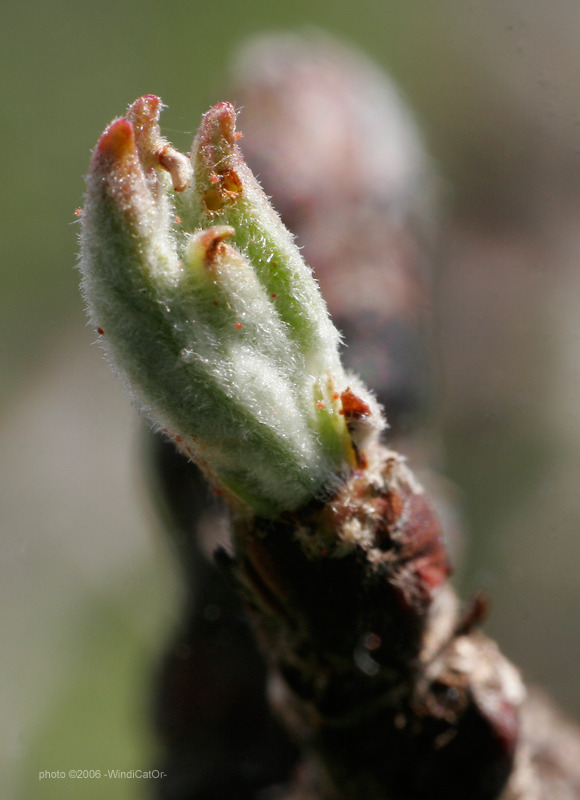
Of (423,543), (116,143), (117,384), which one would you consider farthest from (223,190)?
(117,384)

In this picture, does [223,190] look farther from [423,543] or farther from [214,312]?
[423,543]

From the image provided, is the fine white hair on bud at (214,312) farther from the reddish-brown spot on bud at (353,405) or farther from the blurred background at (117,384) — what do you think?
the blurred background at (117,384)

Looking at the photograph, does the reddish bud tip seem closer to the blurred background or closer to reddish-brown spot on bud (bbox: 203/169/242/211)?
reddish-brown spot on bud (bbox: 203/169/242/211)

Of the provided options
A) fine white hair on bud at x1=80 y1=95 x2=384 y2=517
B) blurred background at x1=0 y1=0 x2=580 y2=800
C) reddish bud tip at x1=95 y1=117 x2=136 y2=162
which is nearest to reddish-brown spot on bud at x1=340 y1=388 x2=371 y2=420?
fine white hair on bud at x1=80 y1=95 x2=384 y2=517

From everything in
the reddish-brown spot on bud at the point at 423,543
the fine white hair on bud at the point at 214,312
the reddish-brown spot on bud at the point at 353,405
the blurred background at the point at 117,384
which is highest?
the blurred background at the point at 117,384

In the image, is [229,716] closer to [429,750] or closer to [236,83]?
[429,750]

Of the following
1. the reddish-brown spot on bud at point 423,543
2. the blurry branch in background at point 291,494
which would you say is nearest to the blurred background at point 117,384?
the blurry branch in background at point 291,494

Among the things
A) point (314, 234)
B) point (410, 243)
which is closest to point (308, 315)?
point (314, 234)
